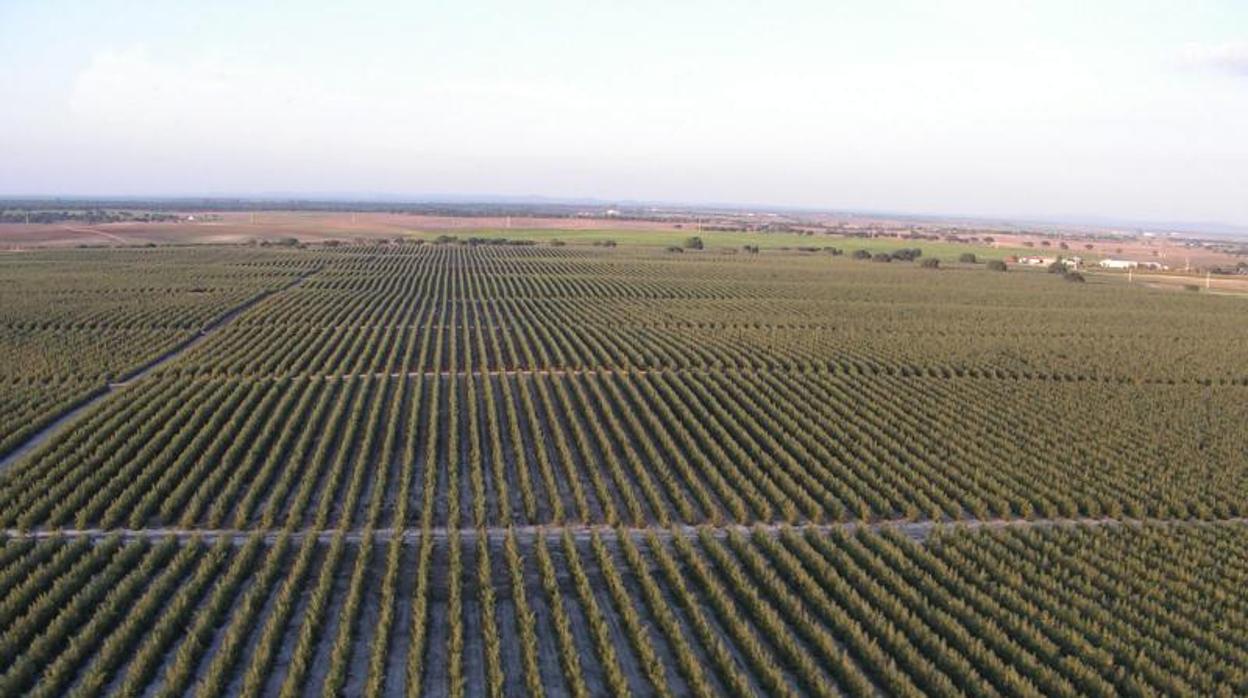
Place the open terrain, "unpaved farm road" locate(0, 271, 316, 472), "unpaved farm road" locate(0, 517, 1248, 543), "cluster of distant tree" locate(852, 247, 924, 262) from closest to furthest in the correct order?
the open terrain
"unpaved farm road" locate(0, 517, 1248, 543)
"unpaved farm road" locate(0, 271, 316, 472)
"cluster of distant tree" locate(852, 247, 924, 262)

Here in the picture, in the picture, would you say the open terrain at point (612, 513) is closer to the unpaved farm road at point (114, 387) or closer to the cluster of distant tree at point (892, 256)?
the unpaved farm road at point (114, 387)

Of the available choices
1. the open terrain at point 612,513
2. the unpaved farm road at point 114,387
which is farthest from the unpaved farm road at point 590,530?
the unpaved farm road at point 114,387

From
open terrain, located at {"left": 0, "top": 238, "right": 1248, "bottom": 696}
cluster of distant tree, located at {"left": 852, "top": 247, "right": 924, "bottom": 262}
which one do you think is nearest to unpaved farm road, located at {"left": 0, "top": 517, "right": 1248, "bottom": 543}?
open terrain, located at {"left": 0, "top": 238, "right": 1248, "bottom": 696}

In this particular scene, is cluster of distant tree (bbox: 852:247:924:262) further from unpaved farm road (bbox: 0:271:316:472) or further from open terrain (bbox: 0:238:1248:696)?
unpaved farm road (bbox: 0:271:316:472)

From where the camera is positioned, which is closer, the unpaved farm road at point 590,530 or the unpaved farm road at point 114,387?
the unpaved farm road at point 590,530

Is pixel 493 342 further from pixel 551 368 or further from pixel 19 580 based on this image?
pixel 19 580

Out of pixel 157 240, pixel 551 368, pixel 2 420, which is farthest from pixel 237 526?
pixel 157 240
